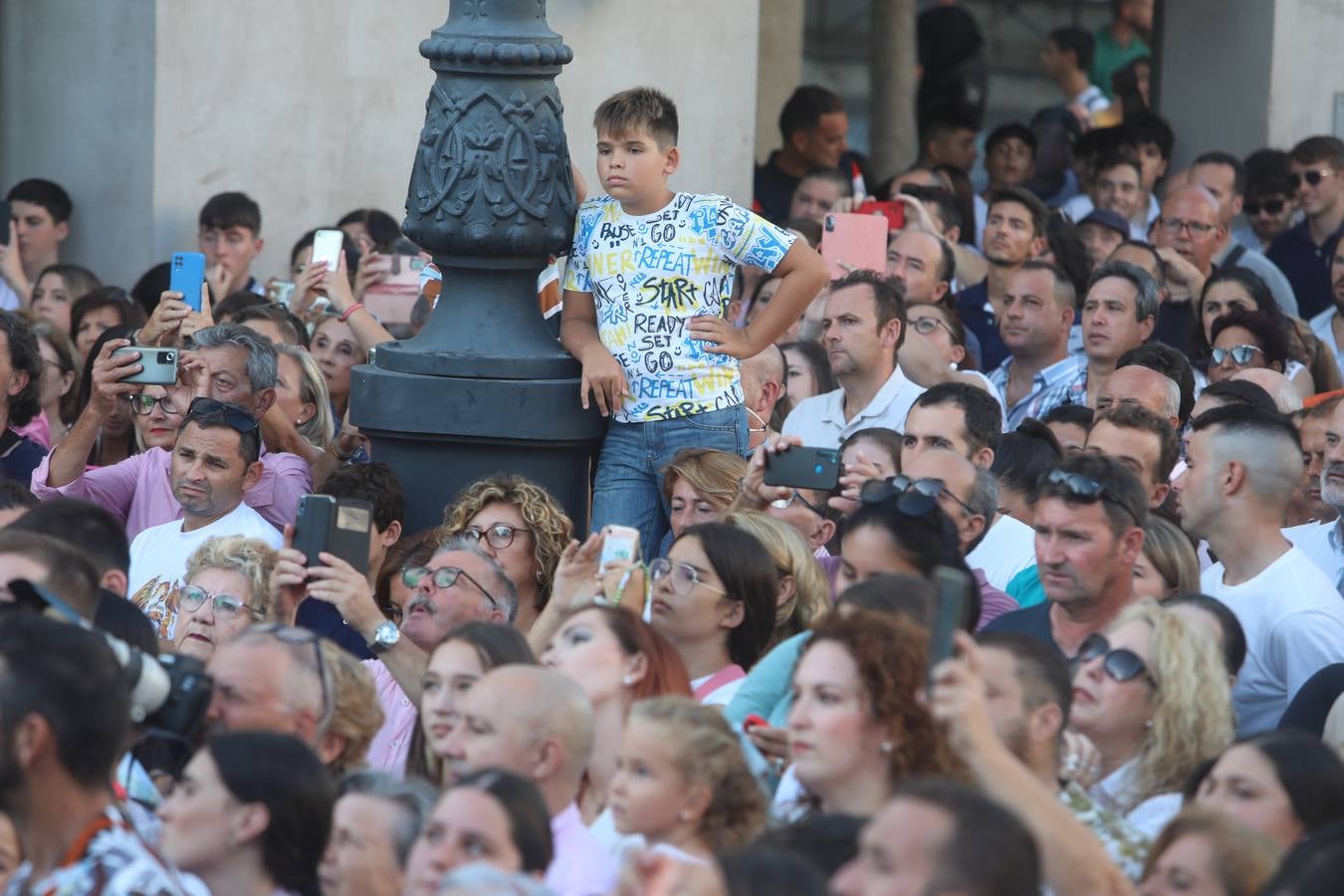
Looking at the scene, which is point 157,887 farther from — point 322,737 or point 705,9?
point 705,9

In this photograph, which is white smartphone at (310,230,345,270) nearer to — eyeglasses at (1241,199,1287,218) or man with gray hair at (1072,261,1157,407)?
man with gray hair at (1072,261,1157,407)

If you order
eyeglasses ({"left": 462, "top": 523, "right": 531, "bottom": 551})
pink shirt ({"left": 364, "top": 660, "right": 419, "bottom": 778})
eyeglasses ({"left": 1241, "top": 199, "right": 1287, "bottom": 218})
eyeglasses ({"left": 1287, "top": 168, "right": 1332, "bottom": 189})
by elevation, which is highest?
eyeglasses ({"left": 1287, "top": 168, "right": 1332, "bottom": 189})

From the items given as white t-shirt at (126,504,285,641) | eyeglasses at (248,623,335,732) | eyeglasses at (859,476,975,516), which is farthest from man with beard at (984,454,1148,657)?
white t-shirt at (126,504,285,641)

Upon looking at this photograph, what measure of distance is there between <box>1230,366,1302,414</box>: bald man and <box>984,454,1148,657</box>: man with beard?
2.38 meters

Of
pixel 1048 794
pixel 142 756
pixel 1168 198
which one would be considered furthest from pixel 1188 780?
pixel 1168 198

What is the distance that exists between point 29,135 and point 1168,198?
230 inches

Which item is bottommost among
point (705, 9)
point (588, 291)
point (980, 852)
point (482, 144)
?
point (980, 852)

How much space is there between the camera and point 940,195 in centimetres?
1176

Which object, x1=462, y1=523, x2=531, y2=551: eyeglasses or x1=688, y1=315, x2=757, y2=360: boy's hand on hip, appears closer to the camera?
x1=462, y1=523, x2=531, y2=551: eyeglasses

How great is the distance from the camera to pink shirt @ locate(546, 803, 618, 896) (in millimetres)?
4402

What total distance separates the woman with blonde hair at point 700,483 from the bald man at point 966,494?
1.67 ft

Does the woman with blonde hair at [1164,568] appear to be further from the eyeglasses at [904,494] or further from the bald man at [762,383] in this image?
the bald man at [762,383]

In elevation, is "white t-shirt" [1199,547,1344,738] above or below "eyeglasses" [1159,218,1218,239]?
below

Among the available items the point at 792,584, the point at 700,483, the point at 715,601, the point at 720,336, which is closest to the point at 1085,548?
the point at 792,584
